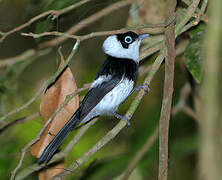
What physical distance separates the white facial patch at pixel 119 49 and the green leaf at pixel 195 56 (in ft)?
2.50

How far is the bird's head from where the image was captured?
155 inches

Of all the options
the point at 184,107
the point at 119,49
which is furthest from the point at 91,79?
the point at 184,107

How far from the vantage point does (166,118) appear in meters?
2.47

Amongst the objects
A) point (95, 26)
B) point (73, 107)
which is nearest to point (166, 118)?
point (73, 107)

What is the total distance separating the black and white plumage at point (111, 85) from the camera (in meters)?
3.28

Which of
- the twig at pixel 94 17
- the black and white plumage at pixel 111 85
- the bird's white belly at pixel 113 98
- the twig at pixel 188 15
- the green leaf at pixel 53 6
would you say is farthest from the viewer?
the twig at pixel 94 17

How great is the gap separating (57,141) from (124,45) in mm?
1594

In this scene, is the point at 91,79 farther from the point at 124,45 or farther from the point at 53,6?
the point at 53,6

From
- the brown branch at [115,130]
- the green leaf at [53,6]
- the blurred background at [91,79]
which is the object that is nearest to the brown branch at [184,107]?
the blurred background at [91,79]

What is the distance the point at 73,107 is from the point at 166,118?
0.88 metres

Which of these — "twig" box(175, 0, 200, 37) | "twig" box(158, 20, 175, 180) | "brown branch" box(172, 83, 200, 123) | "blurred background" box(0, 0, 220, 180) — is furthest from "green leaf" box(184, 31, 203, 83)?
"brown branch" box(172, 83, 200, 123)

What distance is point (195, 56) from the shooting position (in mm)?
3100

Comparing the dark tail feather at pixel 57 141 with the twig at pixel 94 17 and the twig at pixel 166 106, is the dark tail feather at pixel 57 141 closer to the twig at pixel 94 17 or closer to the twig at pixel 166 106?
the twig at pixel 166 106

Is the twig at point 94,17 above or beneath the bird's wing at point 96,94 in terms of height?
above
